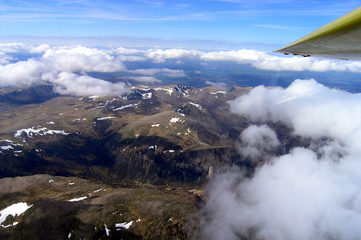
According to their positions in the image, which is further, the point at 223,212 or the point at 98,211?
the point at 223,212

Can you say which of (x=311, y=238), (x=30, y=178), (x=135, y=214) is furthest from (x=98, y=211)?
(x=311, y=238)

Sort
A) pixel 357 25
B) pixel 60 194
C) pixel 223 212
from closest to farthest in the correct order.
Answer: pixel 357 25 < pixel 60 194 < pixel 223 212

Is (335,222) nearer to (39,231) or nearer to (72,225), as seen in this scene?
(72,225)

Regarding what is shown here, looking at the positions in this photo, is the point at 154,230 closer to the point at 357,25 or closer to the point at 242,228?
the point at 242,228

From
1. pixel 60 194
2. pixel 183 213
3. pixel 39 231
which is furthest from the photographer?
pixel 60 194

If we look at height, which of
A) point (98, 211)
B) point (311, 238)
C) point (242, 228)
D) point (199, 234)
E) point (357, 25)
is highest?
point (357, 25)

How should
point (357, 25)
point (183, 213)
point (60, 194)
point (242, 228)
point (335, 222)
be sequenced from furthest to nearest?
point (335, 222) < point (242, 228) < point (60, 194) < point (183, 213) < point (357, 25)

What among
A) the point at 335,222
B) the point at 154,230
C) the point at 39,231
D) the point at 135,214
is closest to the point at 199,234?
the point at 154,230

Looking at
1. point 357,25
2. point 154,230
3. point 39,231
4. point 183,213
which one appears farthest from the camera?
point 183,213

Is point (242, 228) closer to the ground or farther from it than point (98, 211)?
closer to the ground

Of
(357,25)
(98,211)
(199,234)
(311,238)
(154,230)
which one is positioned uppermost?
(357,25)
